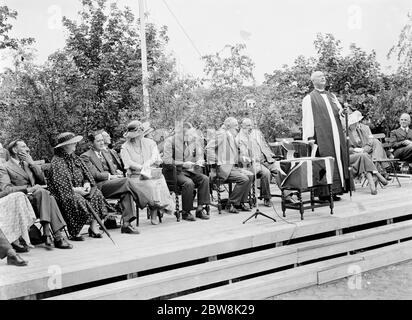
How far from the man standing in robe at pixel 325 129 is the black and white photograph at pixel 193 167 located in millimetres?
21

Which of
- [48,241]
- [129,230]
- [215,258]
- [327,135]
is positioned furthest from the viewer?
[327,135]

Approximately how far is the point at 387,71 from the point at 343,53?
1530 millimetres

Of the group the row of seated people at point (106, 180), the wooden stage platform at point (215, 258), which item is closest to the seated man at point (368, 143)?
the wooden stage platform at point (215, 258)

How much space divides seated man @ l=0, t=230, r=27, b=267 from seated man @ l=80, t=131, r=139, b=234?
1562mm

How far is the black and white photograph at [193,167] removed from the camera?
451 centimetres

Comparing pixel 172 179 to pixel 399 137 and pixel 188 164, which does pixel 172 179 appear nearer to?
pixel 188 164

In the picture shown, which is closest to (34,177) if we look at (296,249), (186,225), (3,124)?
(186,225)

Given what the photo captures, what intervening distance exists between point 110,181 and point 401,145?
580 centimetres

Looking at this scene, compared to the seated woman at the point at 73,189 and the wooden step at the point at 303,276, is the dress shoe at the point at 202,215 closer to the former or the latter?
the seated woman at the point at 73,189

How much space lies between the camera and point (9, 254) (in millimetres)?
4293

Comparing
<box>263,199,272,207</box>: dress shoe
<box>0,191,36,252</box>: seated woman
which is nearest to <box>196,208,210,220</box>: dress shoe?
→ <box>263,199,272,207</box>: dress shoe

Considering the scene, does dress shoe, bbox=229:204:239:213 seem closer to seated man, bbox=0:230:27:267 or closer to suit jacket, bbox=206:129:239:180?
suit jacket, bbox=206:129:239:180

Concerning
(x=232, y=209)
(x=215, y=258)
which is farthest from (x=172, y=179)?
(x=215, y=258)

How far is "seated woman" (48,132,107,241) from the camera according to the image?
210 inches
